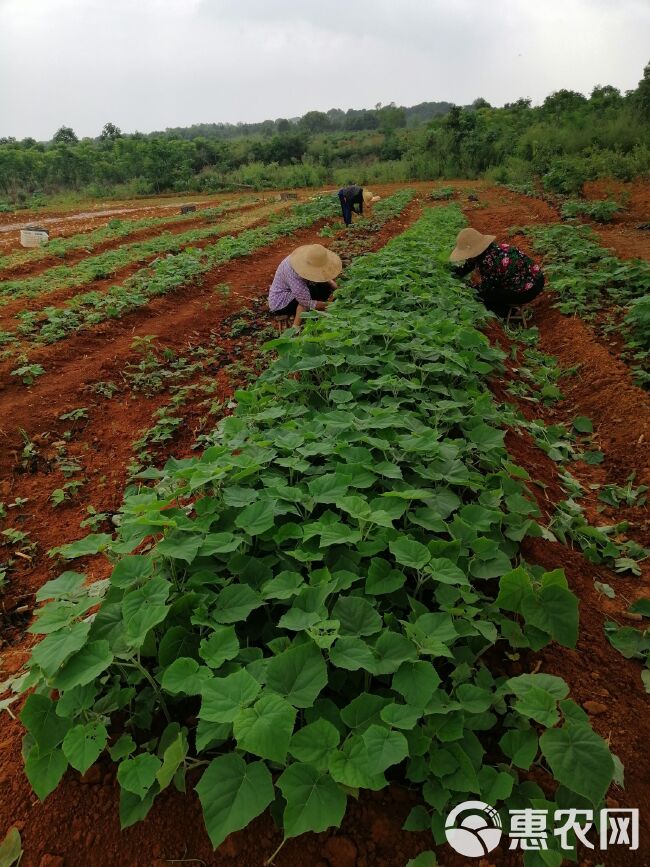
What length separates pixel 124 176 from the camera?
3444 cm

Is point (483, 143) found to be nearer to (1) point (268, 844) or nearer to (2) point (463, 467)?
(2) point (463, 467)

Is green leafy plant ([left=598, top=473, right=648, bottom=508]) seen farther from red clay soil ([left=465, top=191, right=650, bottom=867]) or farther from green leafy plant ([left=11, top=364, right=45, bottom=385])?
green leafy plant ([left=11, top=364, right=45, bottom=385])

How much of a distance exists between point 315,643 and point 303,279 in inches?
185

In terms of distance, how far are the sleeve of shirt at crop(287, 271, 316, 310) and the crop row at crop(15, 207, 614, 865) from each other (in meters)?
3.02

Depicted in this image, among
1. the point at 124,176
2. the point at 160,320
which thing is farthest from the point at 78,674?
the point at 124,176

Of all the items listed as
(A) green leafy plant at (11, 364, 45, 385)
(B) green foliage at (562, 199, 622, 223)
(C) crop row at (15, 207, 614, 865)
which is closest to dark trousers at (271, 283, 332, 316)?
(A) green leafy plant at (11, 364, 45, 385)

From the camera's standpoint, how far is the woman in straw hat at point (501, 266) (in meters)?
6.14

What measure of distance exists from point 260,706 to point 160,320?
682cm

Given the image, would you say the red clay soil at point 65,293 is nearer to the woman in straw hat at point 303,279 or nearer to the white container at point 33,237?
the woman in straw hat at point 303,279

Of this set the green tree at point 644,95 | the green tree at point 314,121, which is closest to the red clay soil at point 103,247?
the green tree at point 644,95

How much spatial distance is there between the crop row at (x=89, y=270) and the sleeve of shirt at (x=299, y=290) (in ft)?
16.5

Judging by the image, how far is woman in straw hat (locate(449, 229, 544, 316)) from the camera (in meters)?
6.14

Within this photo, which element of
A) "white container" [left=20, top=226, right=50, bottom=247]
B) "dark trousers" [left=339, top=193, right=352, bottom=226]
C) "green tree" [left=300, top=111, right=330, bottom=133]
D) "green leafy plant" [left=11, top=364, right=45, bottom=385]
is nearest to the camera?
"green leafy plant" [left=11, top=364, right=45, bottom=385]

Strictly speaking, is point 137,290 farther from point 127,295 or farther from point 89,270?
point 89,270
